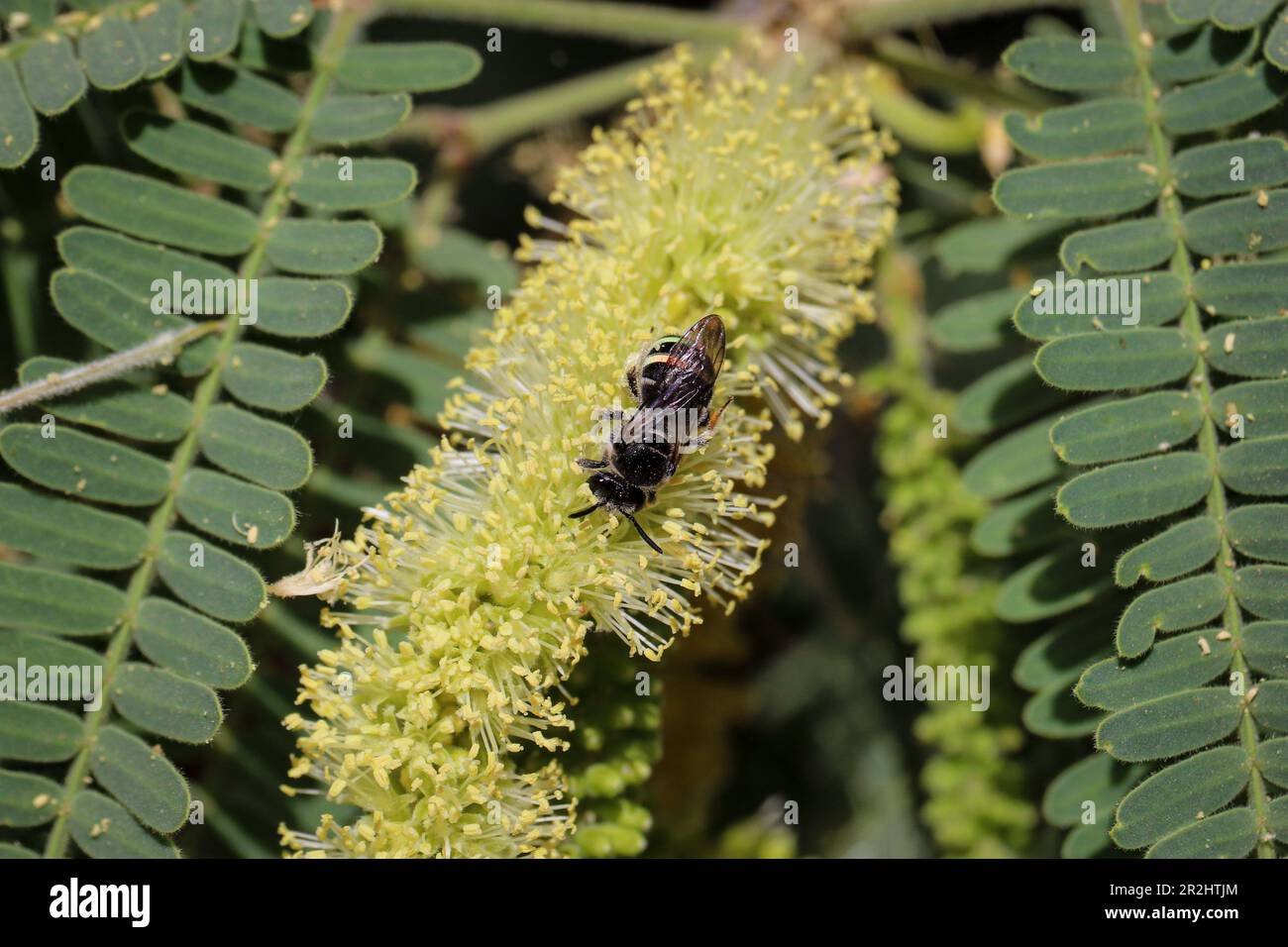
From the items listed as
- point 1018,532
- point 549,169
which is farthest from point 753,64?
point 1018,532

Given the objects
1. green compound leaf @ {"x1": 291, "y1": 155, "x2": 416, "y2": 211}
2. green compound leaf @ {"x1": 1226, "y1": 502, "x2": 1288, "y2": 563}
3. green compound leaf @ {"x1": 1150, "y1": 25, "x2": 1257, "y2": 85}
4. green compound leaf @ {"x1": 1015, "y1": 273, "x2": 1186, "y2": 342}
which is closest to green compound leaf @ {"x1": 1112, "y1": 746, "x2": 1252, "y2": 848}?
green compound leaf @ {"x1": 1226, "y1": 502, "x2": 1288, "y2": 563}

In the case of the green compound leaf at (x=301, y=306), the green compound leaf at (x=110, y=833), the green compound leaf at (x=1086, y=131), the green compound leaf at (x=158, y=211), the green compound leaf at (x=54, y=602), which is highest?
the green compound leaf at (x=1086, y=131)

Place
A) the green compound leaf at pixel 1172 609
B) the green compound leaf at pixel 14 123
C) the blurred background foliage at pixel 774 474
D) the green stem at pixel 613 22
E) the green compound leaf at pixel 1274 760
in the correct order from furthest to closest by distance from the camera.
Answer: the green stem at pixel 613 22, the blurred background foliage at pixel 774 474, the green compound leaf at pixel 14 123, the green compound leaf at pixel 1172 609, the green compound leaf at pixel 1274 760

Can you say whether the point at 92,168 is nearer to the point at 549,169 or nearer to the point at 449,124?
the point at 449,124

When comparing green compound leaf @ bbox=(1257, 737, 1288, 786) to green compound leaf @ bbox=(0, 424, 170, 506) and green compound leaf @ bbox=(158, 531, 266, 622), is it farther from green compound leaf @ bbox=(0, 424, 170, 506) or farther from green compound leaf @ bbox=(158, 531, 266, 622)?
green compound leaf @ bbox=(0, 424, 170, 506)

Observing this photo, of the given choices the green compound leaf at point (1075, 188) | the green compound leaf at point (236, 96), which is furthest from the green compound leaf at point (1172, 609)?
the green compound leaf at point (236, 96)

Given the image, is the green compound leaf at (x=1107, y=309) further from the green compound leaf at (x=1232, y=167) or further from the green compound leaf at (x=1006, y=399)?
the green compound leaf at (x=1006, y=399)
